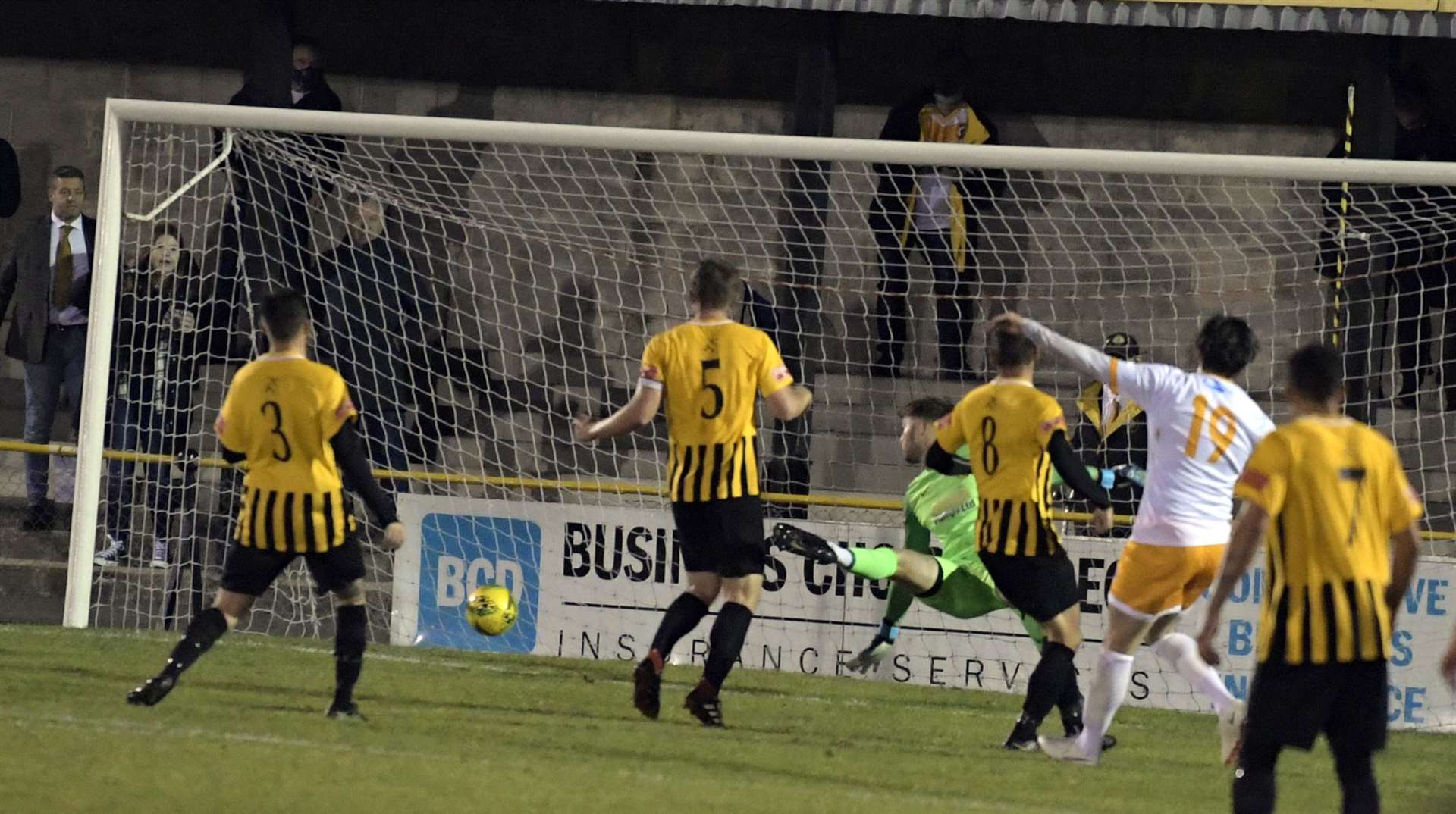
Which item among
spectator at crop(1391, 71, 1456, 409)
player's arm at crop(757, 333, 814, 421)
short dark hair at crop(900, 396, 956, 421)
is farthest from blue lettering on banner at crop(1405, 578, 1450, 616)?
player's arm at crop(757, 333, 814, 421)

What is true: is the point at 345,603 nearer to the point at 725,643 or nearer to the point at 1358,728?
the point at 725,643

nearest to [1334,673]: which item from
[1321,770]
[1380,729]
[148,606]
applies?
[1380,729]

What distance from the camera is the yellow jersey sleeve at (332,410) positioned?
7664 mm

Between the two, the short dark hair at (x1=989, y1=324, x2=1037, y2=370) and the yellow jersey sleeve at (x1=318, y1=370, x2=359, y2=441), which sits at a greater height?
the short dark hair at (x1=989, y1=324, x2=1037, y2=370)

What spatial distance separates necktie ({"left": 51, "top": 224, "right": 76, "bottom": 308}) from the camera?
1311 centimetres

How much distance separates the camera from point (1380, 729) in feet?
A: 19.0

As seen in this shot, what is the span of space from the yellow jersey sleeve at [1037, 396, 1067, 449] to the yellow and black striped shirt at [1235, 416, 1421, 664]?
2.41 meters

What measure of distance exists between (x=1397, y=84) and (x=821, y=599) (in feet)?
17.8

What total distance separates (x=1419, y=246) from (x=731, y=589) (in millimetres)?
5678

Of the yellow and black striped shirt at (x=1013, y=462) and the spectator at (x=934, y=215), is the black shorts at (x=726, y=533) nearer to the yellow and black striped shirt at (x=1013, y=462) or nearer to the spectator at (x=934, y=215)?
the yellow and black striped shirt at (x=1013, y=462)

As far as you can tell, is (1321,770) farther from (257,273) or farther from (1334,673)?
(257,273)

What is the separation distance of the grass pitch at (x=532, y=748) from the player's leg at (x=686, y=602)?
0.18 m

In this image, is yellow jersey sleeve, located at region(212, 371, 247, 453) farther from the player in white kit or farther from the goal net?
the goal net

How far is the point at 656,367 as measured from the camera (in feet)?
28.0
